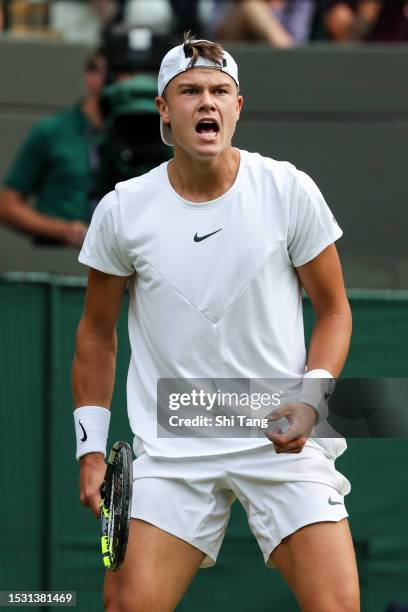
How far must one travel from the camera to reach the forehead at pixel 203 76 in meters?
4.40

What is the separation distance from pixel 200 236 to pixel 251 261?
0.20 metres

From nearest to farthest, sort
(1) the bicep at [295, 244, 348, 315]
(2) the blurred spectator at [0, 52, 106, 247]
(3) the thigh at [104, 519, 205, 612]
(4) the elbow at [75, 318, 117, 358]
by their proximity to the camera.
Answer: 1. (3) the thigh at [104, 519, 205, 612]
2. (1) the bicep at [295, 244, 348, 315]
3. (4) the elbow at [75, 318, 117, 358]
4. (2) the blurred spectator at [0, 52, 106, 247]

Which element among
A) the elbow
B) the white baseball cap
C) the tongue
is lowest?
the elbow

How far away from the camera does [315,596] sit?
4148 mm

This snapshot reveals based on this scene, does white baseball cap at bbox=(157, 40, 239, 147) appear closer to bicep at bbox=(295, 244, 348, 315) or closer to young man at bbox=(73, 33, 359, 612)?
young man at bbox=(73, 33, 359, 612)

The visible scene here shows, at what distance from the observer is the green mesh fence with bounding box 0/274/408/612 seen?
658 centimetres

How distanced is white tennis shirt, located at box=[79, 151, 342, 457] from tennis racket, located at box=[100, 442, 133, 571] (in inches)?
10.3

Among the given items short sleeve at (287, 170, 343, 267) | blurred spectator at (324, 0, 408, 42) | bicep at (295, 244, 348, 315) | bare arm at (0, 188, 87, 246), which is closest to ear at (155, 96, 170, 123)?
short sleeve at (287, 170, 343, 267)

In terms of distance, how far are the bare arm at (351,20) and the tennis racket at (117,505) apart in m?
5.94

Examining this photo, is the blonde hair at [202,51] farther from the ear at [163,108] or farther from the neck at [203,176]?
the neck at [203,176]

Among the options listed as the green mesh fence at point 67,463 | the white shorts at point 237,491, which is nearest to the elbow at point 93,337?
the white shorts at point 237,491

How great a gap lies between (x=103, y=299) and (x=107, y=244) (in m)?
0.22

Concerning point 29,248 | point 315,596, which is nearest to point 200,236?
point 315,596

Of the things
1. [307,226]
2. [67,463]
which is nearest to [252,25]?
[67,463]
